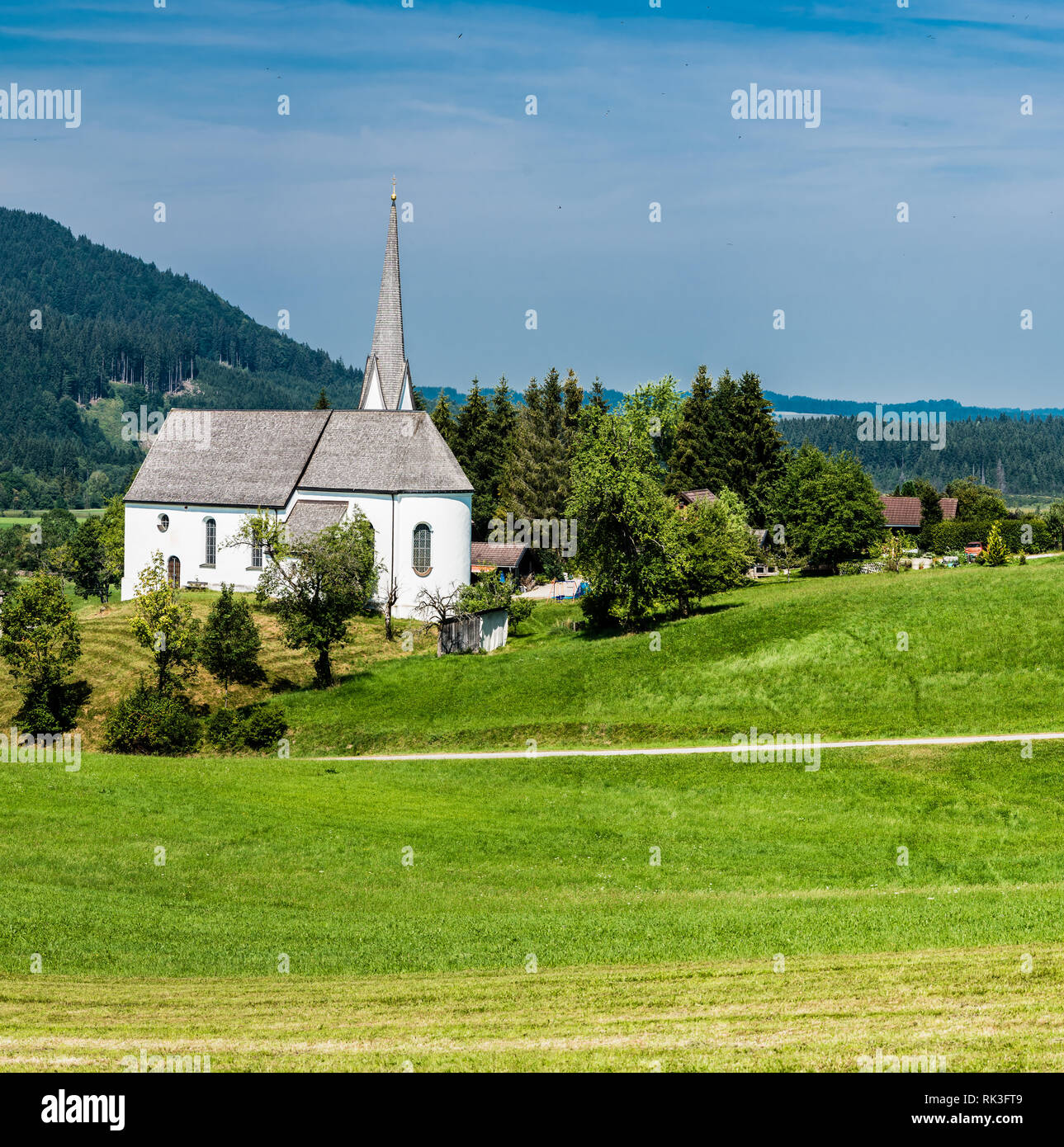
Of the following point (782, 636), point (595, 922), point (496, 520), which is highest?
point (496, 520)

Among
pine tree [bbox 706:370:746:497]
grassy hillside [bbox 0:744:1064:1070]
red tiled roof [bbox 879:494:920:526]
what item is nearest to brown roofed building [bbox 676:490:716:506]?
pine tree [bbox 706:370:746:497]

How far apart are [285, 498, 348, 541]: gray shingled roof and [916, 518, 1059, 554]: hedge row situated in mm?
50404

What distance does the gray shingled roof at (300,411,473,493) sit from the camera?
63688mm

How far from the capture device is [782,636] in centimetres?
4725

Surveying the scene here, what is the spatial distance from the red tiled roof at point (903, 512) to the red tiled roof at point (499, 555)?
150ft

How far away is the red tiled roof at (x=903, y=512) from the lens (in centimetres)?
11125

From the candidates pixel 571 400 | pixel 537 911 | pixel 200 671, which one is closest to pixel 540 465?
pixel 571 400

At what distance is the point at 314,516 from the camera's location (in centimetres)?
6297

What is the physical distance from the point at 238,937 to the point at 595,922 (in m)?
6.14

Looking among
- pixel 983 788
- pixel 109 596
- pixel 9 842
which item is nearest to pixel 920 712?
pixel 983 788

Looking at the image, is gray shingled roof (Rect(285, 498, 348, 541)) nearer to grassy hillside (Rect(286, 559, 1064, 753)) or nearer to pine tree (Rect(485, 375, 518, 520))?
grassy hillside (Rect(286, 559, 1064, 753))

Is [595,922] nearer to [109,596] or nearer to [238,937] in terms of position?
[238,937]

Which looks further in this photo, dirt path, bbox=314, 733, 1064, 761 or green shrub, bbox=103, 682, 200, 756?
green shrub, bbox=103, 682, 200, 756

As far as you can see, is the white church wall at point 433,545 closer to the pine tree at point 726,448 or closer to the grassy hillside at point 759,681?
the grassy hillside at point 759,681
